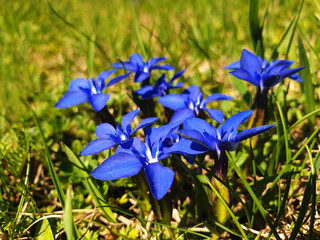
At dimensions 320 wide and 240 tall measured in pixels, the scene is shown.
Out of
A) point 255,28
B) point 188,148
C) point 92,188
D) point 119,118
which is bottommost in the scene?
point 92,188

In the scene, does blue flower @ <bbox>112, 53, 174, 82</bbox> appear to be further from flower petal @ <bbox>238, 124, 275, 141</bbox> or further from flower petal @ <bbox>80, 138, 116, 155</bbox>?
flower petal @ <bbox>238, 124, 275, 141</bbox>

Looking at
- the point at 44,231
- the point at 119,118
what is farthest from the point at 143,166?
the point at 119,118

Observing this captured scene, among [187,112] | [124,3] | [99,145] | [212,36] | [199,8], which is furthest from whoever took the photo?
[124,3]

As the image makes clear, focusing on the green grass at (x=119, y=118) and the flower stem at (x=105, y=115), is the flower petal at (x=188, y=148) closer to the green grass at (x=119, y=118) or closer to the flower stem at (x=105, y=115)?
the green grass at (x=119, y=118)

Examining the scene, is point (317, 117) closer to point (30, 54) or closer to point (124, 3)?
point (30, 54)

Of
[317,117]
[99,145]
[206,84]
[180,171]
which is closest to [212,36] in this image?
[206,84]

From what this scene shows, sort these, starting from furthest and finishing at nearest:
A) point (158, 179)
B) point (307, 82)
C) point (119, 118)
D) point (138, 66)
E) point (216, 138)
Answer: point (119, 118)
point (138, 66)
point (307, 82)
point (216, 138)
point (158, 179)

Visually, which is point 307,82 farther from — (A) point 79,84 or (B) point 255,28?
(A) point 79,84

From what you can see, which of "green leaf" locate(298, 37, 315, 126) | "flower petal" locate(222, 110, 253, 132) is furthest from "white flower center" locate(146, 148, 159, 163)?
"green leaf" locate(298, 37, 315, 126)
